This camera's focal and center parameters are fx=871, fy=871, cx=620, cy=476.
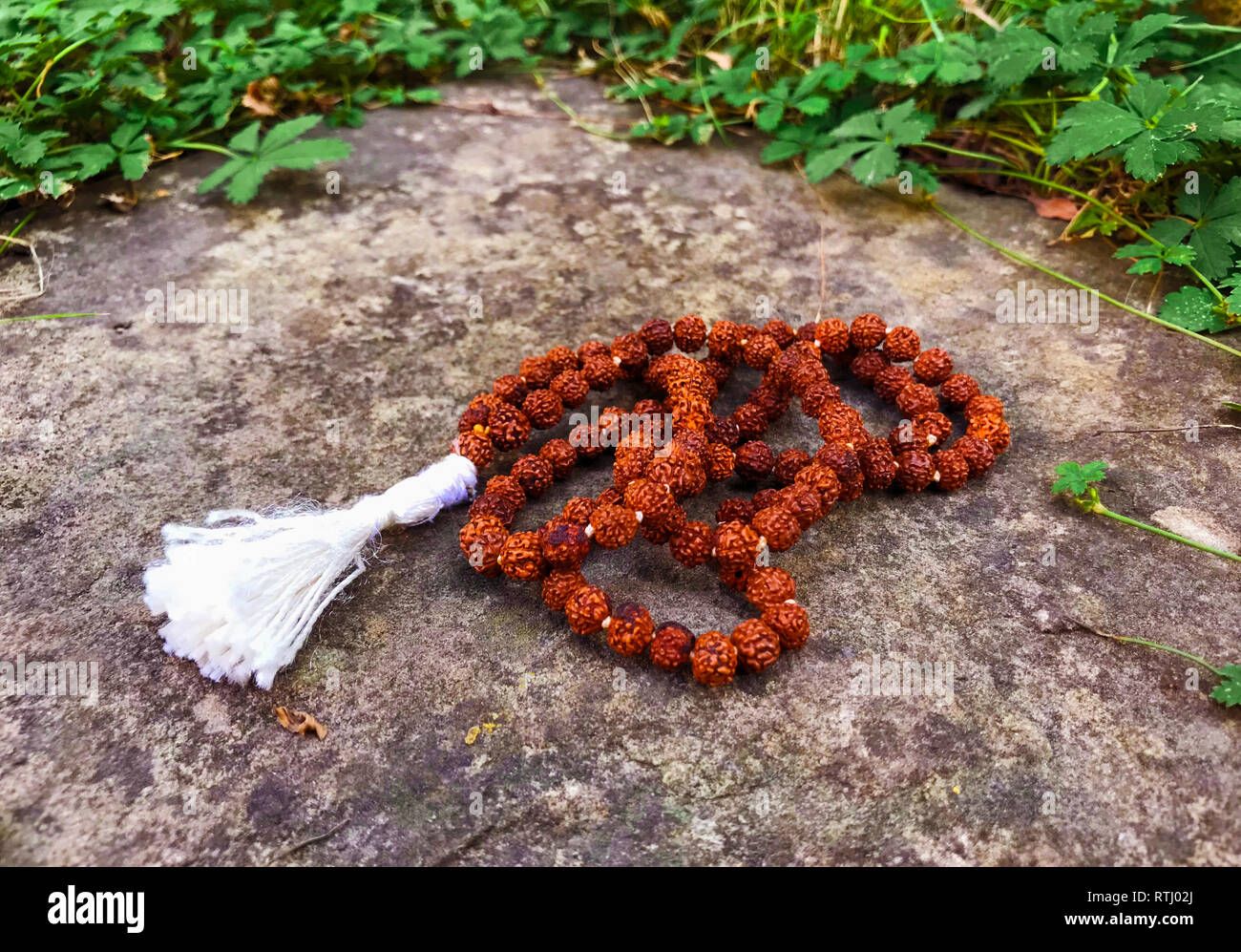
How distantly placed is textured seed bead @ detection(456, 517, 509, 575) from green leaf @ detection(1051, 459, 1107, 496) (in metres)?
1.45

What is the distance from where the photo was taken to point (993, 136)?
355 centimetres

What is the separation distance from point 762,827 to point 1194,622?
1151mm

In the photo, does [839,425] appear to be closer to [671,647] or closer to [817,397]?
[817,397]

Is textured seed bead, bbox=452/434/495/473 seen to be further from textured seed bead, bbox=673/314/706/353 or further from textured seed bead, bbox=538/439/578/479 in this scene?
textured seed bead, bbox=673/314/706/353

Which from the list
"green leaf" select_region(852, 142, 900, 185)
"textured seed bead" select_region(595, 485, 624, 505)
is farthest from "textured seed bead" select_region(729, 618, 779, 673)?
"green leaf" select_region(852, 142, 900, 185)

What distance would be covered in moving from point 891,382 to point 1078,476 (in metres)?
0.60

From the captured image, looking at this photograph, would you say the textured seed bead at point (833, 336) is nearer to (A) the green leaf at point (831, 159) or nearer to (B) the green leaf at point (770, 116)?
(A) the green leaf at point (831, 159)

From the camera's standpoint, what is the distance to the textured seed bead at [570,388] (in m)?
2.54

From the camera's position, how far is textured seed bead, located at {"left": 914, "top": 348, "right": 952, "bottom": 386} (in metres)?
2.67

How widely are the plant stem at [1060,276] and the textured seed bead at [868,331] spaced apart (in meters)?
0.85
